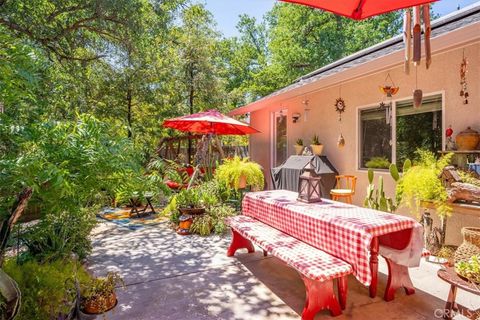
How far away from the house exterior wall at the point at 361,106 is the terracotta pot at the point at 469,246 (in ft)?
5.66

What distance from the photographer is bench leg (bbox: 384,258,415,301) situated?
3.01 m

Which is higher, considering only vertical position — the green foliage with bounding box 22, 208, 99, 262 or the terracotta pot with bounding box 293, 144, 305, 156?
the terracotta pot with bounding box 293, 144, 305, 156

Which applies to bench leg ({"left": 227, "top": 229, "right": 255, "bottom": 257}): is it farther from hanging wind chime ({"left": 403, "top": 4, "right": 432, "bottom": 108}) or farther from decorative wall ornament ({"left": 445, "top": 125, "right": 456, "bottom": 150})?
decorative wall ornament ({"left": 445, "top": 125, "right": 456, "bottom": 150})

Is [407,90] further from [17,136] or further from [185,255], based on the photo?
[17,136]

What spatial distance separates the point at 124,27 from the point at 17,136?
5559mm

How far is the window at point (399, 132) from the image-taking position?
15.9ft

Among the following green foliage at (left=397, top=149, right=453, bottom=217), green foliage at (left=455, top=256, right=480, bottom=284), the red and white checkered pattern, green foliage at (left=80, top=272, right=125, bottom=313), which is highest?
green foliage at (left=397, top=149, right=453, bottom=217)

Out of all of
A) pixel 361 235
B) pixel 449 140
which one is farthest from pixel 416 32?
pixel 449 140

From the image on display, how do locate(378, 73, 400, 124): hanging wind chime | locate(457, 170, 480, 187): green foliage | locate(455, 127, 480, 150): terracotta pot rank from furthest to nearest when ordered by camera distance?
locate(378, 73, 400, 124): hanging wind chime
locate(455, 127, 480, 150): terracotta pot
locate(457, 170, 480, 187): green foliage

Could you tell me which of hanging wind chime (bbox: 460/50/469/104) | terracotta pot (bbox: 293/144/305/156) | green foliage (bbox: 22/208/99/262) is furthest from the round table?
terracotta pot (bbox: 293/144/305/156)

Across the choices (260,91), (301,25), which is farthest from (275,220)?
(301,25)

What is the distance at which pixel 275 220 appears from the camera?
Answer: 383 centimetres

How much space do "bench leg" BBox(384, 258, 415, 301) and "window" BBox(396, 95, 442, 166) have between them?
2591mm

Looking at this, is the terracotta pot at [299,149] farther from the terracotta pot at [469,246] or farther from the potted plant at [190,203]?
the terracotta pot at [469,246]
